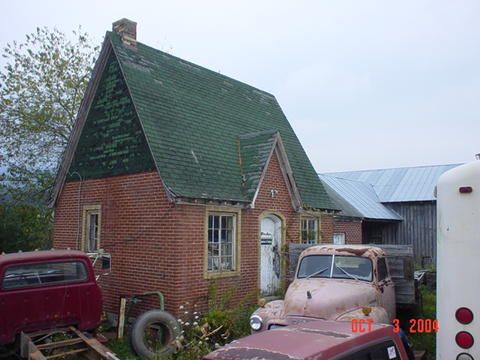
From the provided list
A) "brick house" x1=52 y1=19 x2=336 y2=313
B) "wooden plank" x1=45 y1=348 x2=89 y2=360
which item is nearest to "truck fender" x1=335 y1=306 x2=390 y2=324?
"wooden plank" x1=45 y1=348 x2=89 y2=360

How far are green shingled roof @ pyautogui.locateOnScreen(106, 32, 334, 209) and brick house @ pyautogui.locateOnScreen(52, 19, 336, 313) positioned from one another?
0.04 m

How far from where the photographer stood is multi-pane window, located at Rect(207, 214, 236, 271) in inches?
470

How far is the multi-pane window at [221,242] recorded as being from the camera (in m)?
11.9

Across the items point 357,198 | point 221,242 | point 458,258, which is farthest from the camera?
point 357,198

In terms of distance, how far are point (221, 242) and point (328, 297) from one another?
5079 mm

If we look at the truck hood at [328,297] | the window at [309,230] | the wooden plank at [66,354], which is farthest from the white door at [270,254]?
the wooden plank at [66,354]

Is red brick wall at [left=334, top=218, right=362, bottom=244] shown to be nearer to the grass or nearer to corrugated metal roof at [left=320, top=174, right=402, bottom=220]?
corrugated metal roof at [left=320, top=174, right=402, bottom=220]

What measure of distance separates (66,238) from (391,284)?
9288mm

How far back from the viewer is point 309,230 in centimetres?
1544

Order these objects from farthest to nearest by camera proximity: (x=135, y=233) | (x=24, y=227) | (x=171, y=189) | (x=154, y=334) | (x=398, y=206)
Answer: (x=398, y=206)
(x=24, y=227)
(x=135, y=233)
(x=171, y=189)
(x=154, y=334)

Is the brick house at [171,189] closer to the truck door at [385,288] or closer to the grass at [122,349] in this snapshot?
the grass at [122,349]

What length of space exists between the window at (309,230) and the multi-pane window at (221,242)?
339 cm

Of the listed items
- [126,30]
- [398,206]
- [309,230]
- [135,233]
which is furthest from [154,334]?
[398,206]

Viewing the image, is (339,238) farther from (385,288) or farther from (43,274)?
(43,274)
